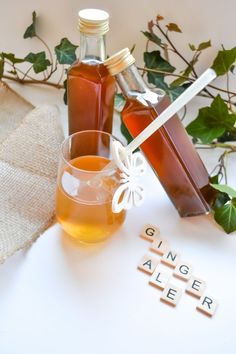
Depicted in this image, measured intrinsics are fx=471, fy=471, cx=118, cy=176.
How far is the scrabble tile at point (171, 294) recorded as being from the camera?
1.85 feet

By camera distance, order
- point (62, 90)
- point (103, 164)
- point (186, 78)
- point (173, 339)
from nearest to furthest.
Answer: point (173, 339)
point (103, 164)
point (186, 78)
point (62, 90)

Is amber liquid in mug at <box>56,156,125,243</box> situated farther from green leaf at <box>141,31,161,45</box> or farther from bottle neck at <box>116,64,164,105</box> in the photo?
green leaf at <box>141,31,161,45</box>

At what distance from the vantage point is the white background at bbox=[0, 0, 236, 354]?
52 cm

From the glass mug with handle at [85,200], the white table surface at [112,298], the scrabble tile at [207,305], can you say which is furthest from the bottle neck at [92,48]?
the scrabble tile at [207,305]

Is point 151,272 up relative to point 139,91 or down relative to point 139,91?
down

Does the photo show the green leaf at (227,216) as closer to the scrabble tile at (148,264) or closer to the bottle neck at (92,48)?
the scrabble tile at (148,264)

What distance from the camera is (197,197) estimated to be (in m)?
0.66

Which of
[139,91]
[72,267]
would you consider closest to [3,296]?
[72,267]

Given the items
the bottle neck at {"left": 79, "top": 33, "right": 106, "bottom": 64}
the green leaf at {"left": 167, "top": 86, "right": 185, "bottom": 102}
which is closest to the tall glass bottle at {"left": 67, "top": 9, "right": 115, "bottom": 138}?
the bottle neck at {"left": 79, "top": 33, "right": 106, "bottom": 64}

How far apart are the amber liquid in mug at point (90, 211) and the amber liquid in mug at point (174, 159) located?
0.29 feet

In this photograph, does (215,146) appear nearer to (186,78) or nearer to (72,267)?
(186,78)

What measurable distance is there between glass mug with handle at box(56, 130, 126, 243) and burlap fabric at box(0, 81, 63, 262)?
56 mm

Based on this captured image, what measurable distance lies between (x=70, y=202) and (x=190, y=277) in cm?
18

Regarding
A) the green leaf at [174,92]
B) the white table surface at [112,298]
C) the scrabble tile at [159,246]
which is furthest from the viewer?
the green leaf at [174,92]
